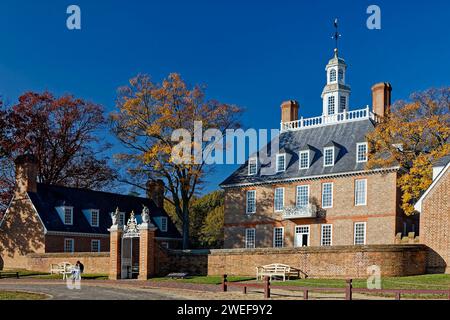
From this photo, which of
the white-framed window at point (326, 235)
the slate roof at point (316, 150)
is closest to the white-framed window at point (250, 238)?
the slate roof at point (316, 150)

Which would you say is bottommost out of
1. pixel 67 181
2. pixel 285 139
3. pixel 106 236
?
pixel 106 236

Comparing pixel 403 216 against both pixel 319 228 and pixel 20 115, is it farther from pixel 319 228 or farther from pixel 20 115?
pixel 20 115

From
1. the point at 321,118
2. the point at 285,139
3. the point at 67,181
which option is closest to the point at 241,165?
the point at 285,139

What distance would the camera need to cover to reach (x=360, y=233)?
42938 mm

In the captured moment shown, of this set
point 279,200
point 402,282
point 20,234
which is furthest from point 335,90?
point 402,282

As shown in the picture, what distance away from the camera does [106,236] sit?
48938mm

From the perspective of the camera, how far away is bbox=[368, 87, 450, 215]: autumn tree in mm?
37844

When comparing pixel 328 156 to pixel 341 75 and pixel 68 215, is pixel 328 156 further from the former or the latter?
pixel 68 215

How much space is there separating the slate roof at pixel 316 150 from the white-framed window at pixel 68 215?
11.2 m

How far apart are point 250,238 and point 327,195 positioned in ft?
22.9

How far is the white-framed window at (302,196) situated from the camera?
45.9 metres

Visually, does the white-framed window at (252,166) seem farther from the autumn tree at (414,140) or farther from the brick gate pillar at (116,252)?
the brick gate pillar at (116,252)

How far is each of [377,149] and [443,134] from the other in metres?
4.79
